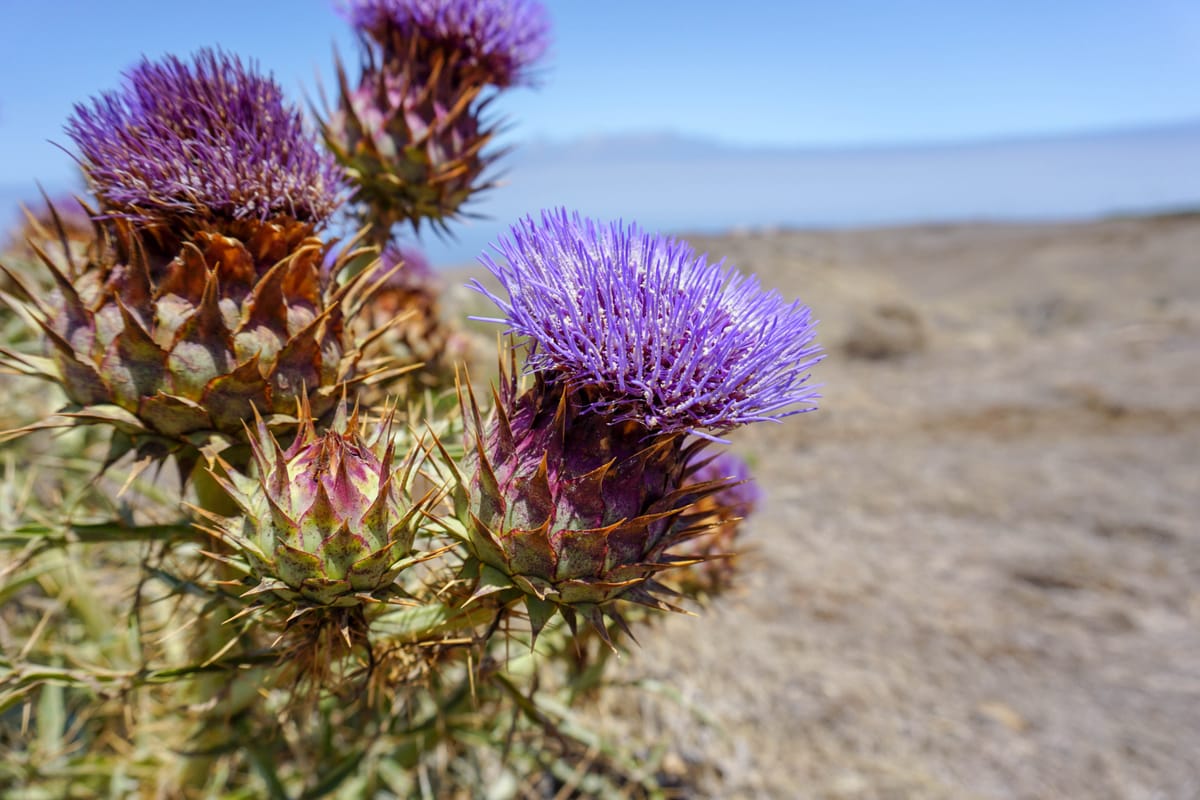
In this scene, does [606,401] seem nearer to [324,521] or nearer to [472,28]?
[324,521]

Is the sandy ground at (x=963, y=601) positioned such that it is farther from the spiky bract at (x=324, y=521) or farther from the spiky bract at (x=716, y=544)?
the spiky bract at (x=324, y=521)

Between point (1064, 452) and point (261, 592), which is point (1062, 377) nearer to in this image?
point (1064, 452)

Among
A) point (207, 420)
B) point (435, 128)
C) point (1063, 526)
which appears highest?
point (435, 128)

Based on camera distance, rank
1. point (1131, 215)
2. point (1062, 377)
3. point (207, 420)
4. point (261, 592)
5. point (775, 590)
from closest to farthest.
Result: point (261, 592) → point (207, 420) → point (775, 590) → point (1062, 377) → point (1131, 215)

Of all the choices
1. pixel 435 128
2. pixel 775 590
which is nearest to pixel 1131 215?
pixel 775 590

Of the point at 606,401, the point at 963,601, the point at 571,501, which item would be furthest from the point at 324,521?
the point at 963,601

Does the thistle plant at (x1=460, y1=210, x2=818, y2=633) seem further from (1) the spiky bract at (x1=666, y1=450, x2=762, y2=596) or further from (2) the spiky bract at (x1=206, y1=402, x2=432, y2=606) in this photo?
(1) the spiky bract at (x1=666, y1=450, x2=762, y2=596)
